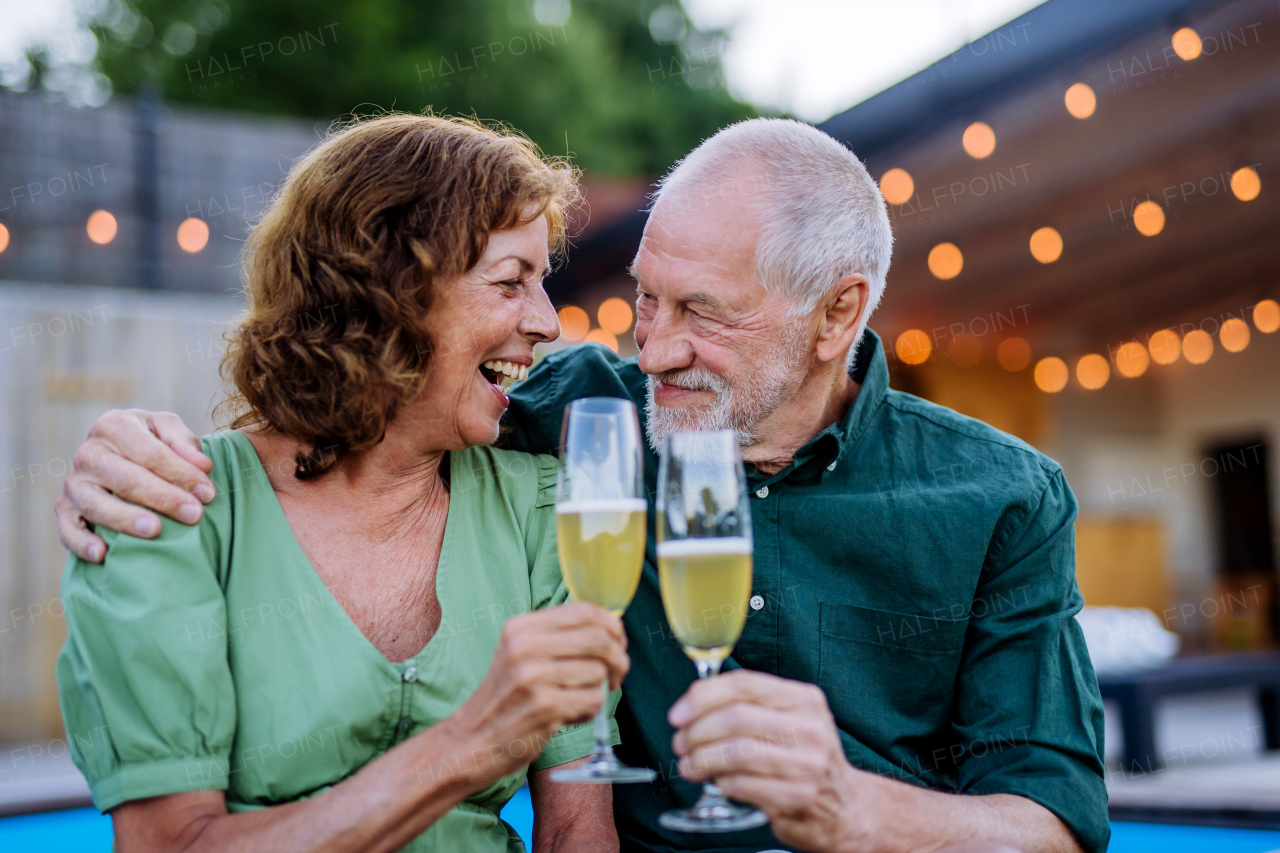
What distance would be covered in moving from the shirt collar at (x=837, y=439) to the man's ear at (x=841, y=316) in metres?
0.09

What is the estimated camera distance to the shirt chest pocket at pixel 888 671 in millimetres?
2148

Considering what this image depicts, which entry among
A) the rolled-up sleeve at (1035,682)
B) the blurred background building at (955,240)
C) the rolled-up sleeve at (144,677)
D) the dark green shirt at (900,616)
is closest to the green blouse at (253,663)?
the rolled-up sleeve at (144,677)

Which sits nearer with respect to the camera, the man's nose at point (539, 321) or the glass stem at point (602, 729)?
the glass stem at point (602, 729)

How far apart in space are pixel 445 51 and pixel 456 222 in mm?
15888

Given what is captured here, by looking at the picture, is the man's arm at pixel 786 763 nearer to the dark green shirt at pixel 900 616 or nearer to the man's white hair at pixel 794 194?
the dark green shirt at pixel 900 616

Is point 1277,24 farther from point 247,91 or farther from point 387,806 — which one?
point 247,91

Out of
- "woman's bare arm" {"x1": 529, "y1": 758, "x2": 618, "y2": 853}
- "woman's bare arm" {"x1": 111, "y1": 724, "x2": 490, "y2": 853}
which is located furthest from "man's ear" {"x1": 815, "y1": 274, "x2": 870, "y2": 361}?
"woman's bare arm" {"x1": 111, "y1": 724, "x2": 490, "y2": 853}

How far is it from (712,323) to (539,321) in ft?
1.36

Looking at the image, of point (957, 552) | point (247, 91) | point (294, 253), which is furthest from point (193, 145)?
point (957, 552)

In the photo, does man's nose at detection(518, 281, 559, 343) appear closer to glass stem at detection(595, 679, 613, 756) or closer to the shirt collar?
the shirt collar

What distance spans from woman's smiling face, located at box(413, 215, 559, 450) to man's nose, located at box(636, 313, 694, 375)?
29cm

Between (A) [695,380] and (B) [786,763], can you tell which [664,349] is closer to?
(A) [695,380]

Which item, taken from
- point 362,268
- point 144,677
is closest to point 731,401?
point 362,268

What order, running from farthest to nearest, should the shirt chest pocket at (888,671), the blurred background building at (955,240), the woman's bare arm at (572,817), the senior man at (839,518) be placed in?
the blurred background building at (955,240) < the shirt chest pocket at (888,671) < the senior man at (839,518) < the woman's bare arm at (572,817)
